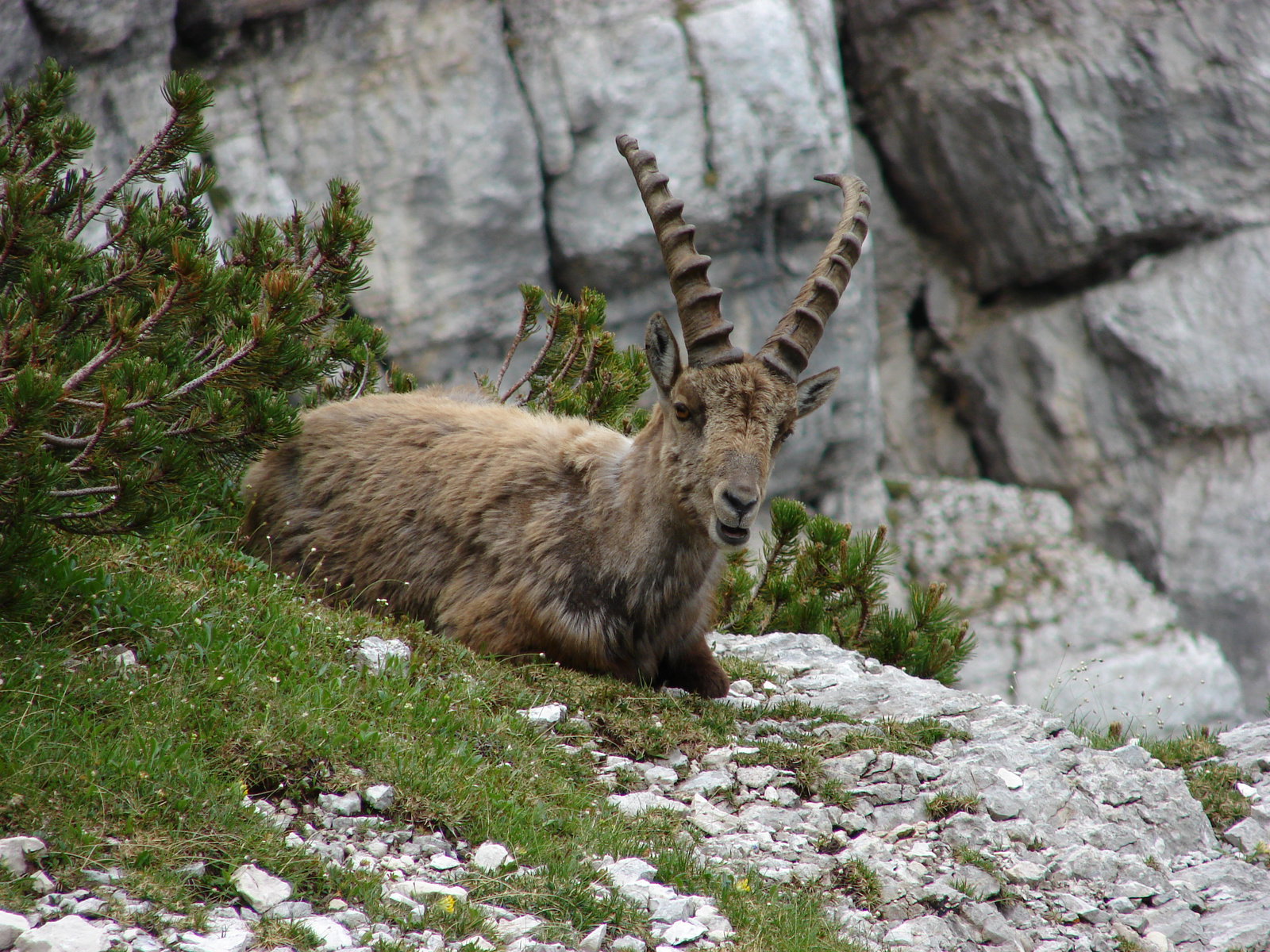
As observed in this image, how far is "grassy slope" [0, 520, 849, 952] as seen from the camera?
4.20m

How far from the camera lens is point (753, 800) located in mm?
5918

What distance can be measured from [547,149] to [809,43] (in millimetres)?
7207

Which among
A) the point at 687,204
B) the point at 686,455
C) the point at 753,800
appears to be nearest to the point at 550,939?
the point at 753,800

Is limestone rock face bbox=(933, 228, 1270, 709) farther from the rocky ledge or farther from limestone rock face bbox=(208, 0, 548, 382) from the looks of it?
the rocky ledge

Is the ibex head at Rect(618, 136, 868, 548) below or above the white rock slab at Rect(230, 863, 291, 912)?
above

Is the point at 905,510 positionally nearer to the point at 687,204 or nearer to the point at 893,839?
the point at 687,204

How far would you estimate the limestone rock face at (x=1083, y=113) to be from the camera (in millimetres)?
28297

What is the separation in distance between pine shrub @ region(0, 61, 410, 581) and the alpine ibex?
1.33m

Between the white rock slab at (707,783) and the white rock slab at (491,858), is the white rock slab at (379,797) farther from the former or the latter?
the white rock slab at (707,783)

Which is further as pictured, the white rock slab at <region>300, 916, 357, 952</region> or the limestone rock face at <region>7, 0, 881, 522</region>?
the limestone rock face at <region>7, 0, 881, 522</region>

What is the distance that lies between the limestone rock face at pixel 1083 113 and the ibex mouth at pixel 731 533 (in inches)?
1034

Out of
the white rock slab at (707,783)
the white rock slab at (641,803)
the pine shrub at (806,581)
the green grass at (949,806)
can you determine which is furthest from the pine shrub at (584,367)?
the green grass at (949,806)

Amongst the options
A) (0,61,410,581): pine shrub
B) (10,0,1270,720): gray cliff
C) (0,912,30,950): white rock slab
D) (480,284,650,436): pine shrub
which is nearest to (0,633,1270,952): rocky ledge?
(0,912,30,950): white rock slab

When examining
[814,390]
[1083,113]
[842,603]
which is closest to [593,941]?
[814,390]
